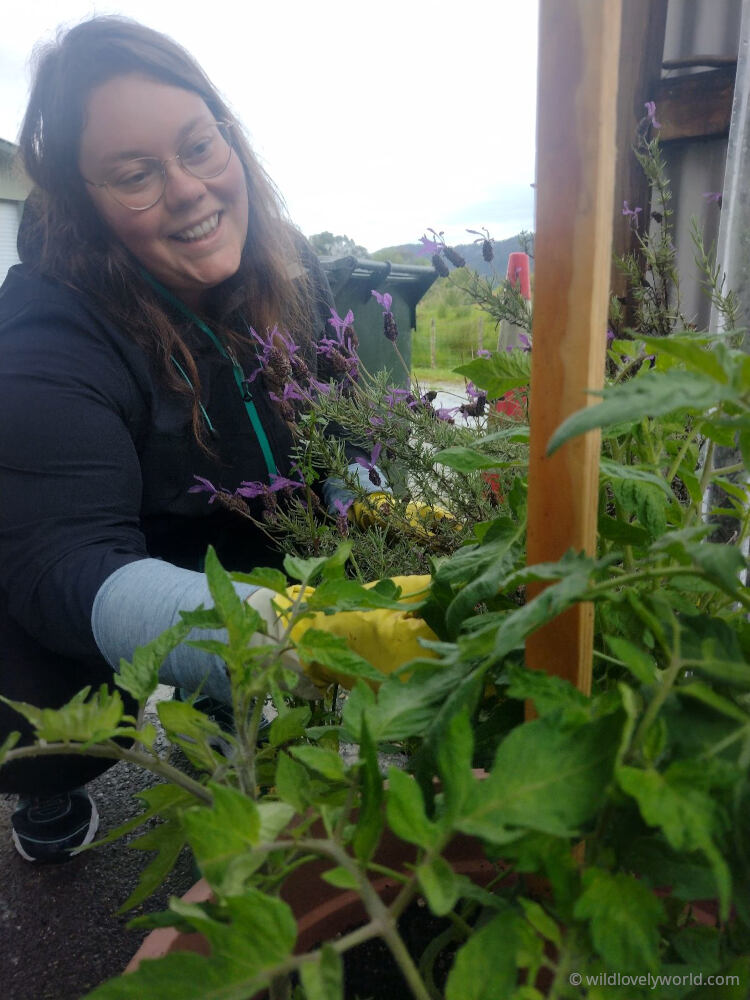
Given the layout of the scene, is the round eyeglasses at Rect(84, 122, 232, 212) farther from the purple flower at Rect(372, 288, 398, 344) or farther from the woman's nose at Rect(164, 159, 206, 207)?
the purple flower at Rect(372, 288, 398, 344)

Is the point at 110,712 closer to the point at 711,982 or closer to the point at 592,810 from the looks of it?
the point at 592,810

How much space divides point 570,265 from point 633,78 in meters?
2.00

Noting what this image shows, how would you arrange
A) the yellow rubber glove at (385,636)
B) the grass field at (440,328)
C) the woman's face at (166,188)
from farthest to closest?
the grass field at (440,328) → the woman's face at (166,188) → the yellow rubber glove at (385,636)

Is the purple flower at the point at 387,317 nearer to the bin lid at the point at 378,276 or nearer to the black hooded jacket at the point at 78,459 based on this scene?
the black hooded jacket at the point at 78,459

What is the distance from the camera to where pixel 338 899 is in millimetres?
746

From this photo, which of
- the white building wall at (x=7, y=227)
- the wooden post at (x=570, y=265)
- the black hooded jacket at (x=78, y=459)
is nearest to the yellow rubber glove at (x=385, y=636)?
the wooden post at (x=570, y=265)

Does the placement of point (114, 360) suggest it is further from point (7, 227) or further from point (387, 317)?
point (7, 227)

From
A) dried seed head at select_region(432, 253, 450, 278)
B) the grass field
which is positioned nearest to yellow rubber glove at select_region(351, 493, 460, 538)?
dried seed head at select_region(432, 253, 450, 278)

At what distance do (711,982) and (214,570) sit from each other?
1.27ft

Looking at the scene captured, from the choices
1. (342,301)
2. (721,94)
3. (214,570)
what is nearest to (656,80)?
(721,94)

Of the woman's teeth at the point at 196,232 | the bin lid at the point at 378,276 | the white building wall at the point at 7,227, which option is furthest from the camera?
the white building wall at the point at 7,227

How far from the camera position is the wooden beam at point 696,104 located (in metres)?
2.02

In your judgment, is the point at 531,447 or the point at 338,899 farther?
the point at 338,899

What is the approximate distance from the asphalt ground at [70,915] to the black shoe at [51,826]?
4 centimetres
